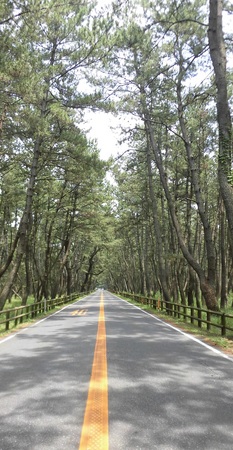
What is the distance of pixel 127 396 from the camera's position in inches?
201

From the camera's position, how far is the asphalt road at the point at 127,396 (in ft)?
12.3

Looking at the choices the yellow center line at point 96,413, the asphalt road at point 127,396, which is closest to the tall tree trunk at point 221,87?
the asphalt road at point 127,396

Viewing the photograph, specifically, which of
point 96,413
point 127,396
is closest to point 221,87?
point 127,396

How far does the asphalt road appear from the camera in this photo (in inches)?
148

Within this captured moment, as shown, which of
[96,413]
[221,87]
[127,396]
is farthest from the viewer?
[221,87]

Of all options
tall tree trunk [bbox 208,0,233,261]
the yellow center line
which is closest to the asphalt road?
the yellow center line

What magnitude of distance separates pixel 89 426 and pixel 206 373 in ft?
10.6

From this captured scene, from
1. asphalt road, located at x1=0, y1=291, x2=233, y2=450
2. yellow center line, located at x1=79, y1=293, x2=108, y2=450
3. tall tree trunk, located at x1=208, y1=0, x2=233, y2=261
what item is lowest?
asphalt road, located at x1=0, y1=291, x2=233, y2=450

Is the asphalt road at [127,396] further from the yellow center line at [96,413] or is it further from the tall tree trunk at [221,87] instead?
the tall tree trunk at [221,87]

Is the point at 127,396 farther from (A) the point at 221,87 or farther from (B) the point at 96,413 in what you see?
(A) the point at 221,87

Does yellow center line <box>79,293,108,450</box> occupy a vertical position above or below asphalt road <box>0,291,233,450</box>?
above

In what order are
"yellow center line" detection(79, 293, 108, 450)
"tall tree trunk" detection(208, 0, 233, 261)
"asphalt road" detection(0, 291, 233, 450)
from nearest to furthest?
"yellow center line" detection(79, 293, 108, 450) → "asphalt road" detection(0, 291, 233, 450) → "tall tree trunk" detection(208, 0, 233, 261)

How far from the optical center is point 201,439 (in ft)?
12.2

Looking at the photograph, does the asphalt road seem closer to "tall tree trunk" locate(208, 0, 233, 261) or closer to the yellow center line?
the yellow center line
